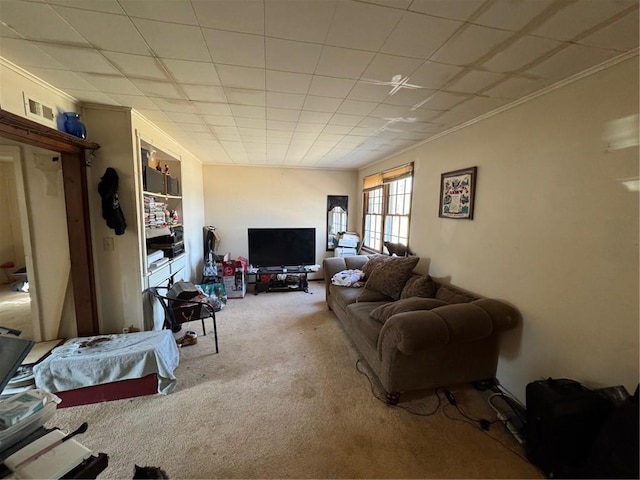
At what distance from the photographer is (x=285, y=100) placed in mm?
2035

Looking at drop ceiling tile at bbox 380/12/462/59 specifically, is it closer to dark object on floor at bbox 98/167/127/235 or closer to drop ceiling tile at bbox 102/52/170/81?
drop ceiling tile at bbox 102/52/170/81

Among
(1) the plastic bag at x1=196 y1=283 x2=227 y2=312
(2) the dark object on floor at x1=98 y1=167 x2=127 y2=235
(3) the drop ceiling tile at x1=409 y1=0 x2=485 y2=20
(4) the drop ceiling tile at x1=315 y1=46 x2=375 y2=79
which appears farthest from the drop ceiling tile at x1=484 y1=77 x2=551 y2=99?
(1) the plastic bag at x1=196 y1=283 x2=227 y2=312

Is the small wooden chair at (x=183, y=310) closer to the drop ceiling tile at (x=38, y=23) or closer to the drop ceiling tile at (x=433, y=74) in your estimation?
the drop ceiling tile at (x=38, y=23)

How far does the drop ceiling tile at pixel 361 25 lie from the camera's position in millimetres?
1106

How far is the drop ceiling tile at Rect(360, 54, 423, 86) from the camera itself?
1.47m

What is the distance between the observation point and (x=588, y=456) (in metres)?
1.27

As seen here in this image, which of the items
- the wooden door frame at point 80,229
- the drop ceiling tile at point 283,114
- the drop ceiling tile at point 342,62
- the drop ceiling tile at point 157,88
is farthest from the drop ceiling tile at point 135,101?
the drop ceiling tile at point 342,62

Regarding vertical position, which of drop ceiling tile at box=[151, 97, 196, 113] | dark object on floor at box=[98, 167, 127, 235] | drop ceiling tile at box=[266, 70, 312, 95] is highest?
drop ceiling tile at box=[151, 97, 196, 113]

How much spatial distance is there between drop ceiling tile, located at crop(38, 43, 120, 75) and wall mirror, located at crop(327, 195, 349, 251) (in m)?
3.96

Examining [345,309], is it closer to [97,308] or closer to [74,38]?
[97,308]

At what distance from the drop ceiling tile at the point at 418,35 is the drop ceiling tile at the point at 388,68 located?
0.17 ft

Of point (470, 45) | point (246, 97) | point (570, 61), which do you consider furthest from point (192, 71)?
point (570, 61)

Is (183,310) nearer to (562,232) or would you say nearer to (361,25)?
(361,25)

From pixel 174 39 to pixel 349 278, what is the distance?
2.86m
